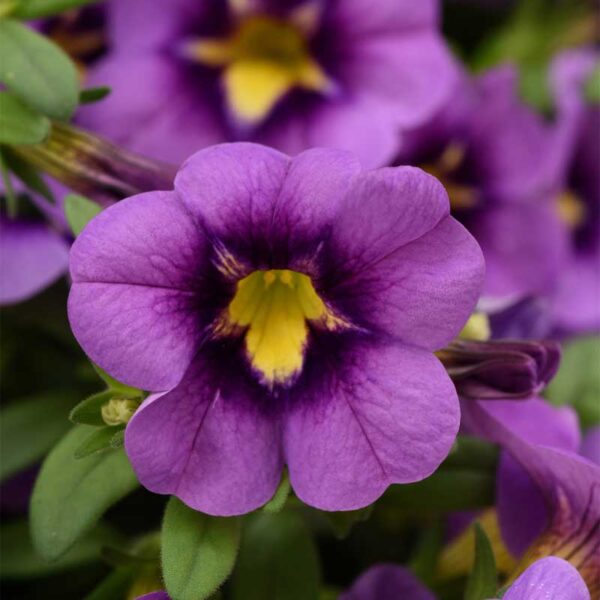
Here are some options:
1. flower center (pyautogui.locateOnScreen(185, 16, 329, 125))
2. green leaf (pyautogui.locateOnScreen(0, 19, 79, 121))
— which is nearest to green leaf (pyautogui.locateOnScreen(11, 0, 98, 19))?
green leaf (pyautogui.locateOnScreen(0, 19, 79, 121))

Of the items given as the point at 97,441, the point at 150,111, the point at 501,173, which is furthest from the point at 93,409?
the point at 501,173

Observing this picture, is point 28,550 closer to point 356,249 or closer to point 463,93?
point 356,249

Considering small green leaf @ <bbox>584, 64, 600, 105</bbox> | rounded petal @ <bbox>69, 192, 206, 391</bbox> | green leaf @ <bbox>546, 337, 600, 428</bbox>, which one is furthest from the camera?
Answer: small green leaf @ <bbox>584, 64, 600, 105</bbox>

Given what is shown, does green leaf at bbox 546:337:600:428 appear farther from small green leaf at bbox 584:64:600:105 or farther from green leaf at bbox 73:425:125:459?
green leaf at bbox 73:425:125:459

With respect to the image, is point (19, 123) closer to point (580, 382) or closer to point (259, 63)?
point (259, 63)

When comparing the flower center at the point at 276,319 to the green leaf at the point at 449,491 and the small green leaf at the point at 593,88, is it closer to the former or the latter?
the green leaf at the point at 449,491

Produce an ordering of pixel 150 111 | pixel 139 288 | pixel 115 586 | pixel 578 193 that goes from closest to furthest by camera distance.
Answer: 1. pixel 139 288
2. pixel 115 586
3. pixel 150 111
4. pixel 578 193
